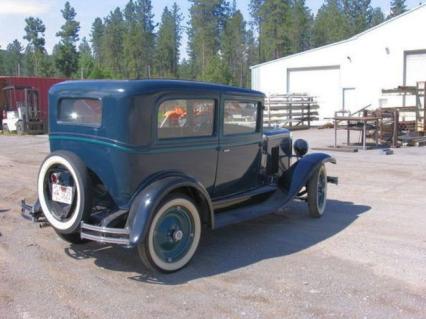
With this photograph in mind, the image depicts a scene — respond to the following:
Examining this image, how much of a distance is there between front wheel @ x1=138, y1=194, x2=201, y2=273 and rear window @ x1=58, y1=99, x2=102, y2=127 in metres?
1.10

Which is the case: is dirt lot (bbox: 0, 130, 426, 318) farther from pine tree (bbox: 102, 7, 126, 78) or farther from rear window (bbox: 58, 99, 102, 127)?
pine tree (bbox: 102, 7, 126, 78)

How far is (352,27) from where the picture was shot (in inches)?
3150

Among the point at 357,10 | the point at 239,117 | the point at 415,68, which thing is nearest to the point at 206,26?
the point at 357,10

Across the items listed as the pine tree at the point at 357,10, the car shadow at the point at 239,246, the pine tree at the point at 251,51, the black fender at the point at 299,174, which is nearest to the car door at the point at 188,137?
the car shadow at the point at 239,246

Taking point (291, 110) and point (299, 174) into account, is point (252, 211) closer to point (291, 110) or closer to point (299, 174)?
point (299, 174)

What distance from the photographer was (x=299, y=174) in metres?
6.88

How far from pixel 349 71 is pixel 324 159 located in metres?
23.8

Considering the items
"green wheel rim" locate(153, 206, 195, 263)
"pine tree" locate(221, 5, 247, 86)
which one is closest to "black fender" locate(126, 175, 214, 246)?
"green wheel rim" locate(153, 206, 195, 263)

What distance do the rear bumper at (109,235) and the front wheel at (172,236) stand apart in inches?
6.8

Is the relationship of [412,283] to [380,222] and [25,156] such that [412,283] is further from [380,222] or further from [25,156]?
[25,156]

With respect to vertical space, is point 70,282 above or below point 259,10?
below

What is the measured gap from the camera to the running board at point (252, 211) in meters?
5.71

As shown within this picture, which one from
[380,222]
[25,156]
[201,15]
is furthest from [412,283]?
[201,15]

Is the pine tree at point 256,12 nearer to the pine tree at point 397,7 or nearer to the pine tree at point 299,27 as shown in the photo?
the pine tree at point 299,27
